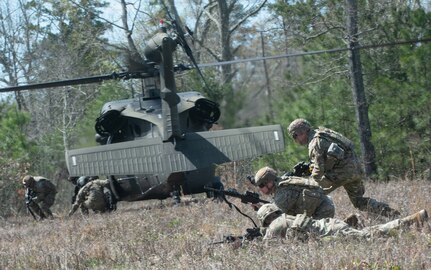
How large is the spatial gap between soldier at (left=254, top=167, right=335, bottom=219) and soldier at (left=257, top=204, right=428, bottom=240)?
21 cm

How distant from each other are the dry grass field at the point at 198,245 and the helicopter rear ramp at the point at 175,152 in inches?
32.7

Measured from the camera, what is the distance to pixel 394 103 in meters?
17.3

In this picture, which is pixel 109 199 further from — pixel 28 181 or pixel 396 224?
pixel 396 224

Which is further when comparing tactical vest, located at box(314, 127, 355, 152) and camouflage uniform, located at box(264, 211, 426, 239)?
tactical vest, located at box(314, 127, 355, 152)

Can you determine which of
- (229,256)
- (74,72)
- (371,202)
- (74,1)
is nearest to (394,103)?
(371,202)

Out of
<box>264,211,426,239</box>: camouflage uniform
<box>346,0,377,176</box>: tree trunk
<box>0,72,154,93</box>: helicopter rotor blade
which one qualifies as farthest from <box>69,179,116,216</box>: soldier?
<box>264,211,426,239</box>: camouflage uniform

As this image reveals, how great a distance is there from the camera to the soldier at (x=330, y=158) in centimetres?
950

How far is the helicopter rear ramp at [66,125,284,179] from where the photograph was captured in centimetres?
1473

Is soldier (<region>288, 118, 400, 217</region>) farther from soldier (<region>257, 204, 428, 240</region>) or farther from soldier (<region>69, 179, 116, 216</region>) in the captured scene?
soldier (<region>69, 179, 116, 216</region>)

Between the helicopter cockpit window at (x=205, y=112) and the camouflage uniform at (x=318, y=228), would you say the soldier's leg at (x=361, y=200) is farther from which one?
the helicopter cockpit window at (x=205, y=112)

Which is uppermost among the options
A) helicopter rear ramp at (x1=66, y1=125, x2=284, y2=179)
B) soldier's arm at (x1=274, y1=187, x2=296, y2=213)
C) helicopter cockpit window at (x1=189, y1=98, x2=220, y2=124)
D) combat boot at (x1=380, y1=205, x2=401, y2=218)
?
helicopter cockpit window at (x1=189, y1=98, x2=220, y2=124)

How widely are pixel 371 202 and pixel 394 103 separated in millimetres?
7694

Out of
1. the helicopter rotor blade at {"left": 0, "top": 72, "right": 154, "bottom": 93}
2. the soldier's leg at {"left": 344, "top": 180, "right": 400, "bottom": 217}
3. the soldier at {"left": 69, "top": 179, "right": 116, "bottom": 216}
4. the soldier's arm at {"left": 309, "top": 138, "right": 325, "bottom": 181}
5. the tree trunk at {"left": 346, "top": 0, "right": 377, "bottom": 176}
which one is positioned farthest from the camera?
the soldier at {"left": 69, "top": 179, "right": 116, "bottom": 216}

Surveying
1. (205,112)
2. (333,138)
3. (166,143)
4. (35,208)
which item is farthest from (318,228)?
(35,208)
